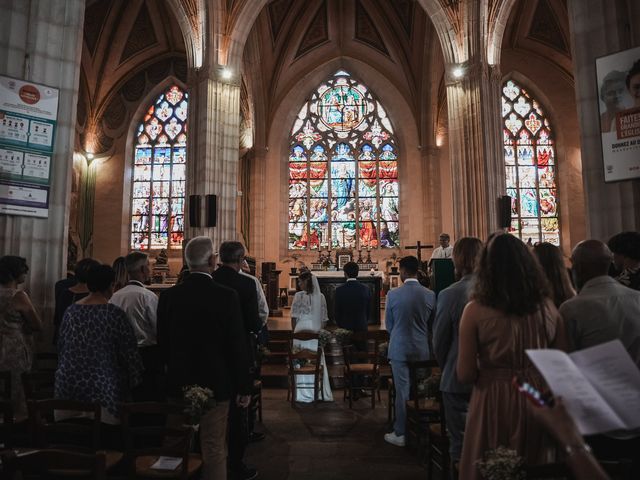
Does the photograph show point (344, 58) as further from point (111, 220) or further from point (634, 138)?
point (634, 138)

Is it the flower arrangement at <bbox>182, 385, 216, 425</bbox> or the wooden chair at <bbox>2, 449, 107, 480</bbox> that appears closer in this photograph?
the wooden chair at <bbox>2, 449, 107, 480</bbox>

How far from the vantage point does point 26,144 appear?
511 centimetres

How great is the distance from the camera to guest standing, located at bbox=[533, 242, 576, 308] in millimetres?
2650

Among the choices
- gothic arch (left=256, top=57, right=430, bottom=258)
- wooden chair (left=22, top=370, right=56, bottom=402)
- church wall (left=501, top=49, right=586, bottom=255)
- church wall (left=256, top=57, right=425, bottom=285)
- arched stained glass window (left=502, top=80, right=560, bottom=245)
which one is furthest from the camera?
gothic arch (left=256, top=57, right=430, bottom=258)

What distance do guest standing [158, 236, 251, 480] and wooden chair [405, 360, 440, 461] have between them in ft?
4.87

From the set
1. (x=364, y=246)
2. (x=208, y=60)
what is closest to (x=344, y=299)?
(x=208, y=60)

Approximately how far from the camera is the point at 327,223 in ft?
64.1

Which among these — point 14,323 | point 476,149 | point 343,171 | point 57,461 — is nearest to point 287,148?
point 343,171

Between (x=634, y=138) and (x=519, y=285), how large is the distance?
11.1 feet

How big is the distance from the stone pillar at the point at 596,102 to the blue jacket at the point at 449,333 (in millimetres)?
2698

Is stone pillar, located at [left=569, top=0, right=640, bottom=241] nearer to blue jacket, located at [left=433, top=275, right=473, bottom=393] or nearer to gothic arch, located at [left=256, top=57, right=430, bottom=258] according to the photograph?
blue jacket, located at [left=433, top=275, right=473, bottom=393]

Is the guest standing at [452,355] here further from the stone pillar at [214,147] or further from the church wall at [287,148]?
the church wall at [287,148]

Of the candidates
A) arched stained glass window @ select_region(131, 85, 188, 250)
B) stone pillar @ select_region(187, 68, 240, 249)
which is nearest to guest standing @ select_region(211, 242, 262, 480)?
stone pillar @ select_region(187, 68, 240, 249)

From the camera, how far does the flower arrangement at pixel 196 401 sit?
8.75 feet
